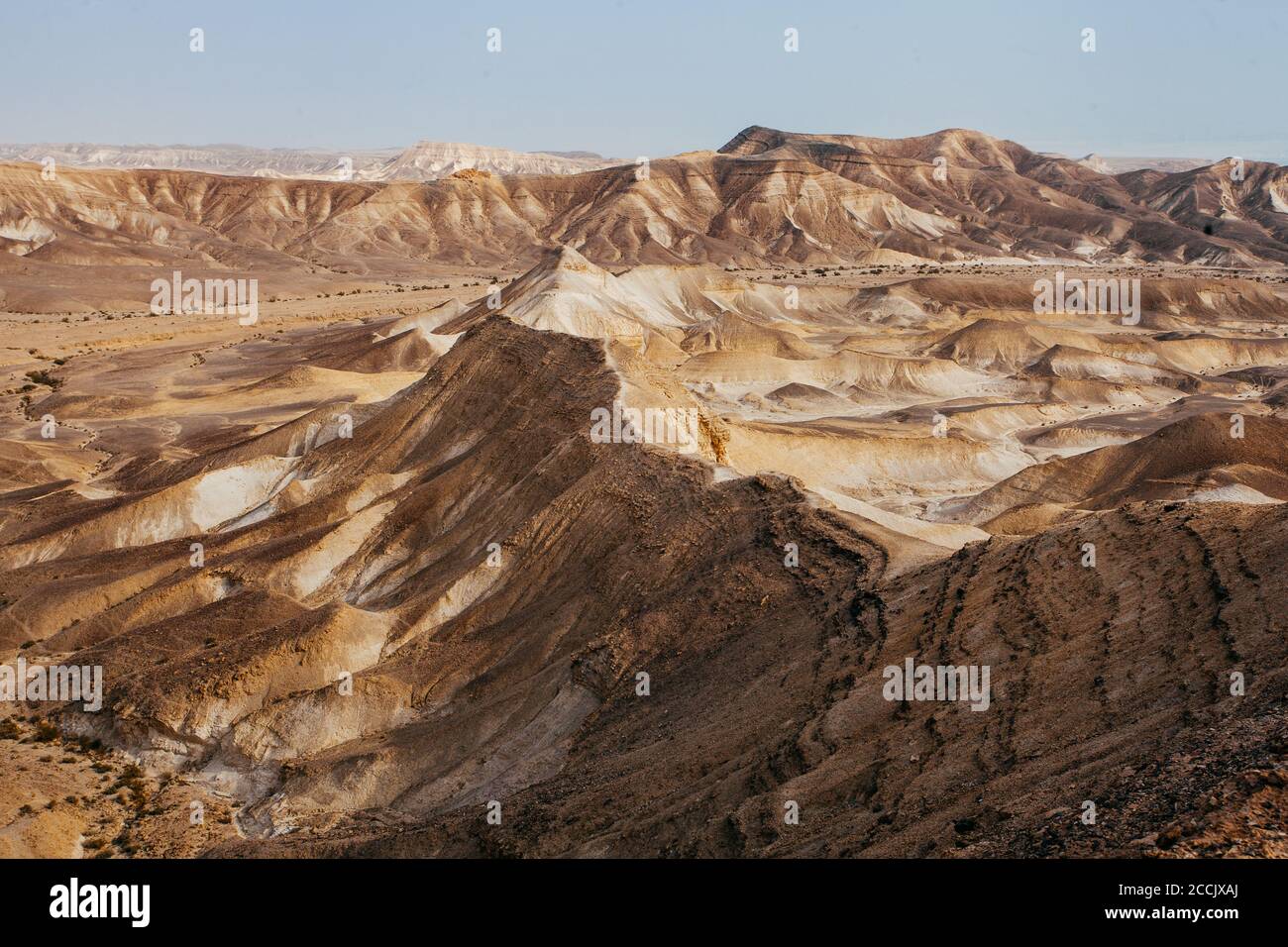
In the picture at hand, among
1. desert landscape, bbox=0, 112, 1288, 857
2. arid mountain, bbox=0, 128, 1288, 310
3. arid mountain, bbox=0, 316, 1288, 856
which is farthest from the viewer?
arid mountain, bbox=0, 128, 1288, 310

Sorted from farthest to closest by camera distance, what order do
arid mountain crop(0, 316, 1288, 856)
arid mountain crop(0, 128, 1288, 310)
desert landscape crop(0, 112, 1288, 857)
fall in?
arid mountain crop(0, 128, 1288, 310), desert landscape crop(0, 112, 1288, 857), arid mountain crop(0, 316, 1288, 856)

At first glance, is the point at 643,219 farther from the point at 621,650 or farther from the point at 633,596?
the point at 621,650

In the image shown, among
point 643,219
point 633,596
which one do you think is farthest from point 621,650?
point 643,219

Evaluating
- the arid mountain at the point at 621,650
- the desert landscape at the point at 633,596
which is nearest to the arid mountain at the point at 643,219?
the desert landscape at the point at 633,596

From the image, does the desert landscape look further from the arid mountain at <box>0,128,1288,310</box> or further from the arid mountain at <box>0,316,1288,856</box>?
the arid mountain at <box>0,128,1288,310</box>

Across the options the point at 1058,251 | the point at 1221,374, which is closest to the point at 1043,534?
the point at 1221,374

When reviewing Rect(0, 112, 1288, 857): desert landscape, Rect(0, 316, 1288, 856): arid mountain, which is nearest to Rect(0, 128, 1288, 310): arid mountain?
Rect(0, 112, 1288, 857): desert landscape

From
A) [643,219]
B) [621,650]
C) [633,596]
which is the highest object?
[643,219]

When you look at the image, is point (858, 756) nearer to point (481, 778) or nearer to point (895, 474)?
point (481, 778)

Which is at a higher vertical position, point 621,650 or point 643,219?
point 643,219
